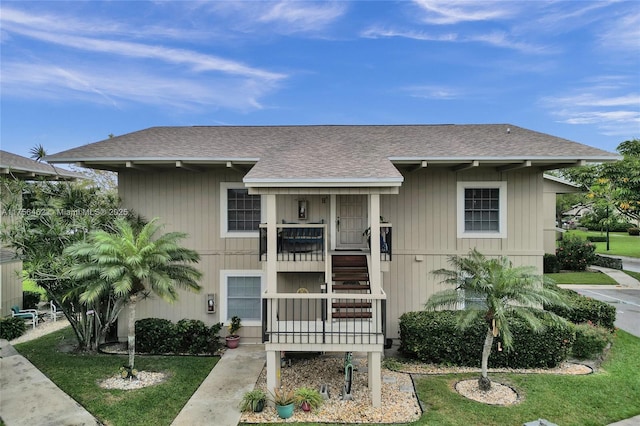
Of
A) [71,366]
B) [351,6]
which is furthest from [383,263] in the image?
[351,6]

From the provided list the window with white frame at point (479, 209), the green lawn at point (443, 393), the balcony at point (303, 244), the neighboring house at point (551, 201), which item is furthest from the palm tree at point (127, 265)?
the neighboring house at point (551, 201)

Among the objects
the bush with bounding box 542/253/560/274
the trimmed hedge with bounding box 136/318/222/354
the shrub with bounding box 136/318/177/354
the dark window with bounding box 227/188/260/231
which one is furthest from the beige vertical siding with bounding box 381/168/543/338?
the bush with bounding box 542/253/560/274

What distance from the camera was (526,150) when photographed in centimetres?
1009

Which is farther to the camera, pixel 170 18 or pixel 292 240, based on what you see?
pixel 170 18

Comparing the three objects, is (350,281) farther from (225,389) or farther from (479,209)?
(479,209)

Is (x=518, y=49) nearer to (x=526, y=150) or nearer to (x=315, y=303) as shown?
(x=526, y=150)

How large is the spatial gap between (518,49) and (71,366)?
863 inches

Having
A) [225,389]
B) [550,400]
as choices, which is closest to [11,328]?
[225,389]

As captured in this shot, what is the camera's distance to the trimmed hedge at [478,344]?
30.0 ft

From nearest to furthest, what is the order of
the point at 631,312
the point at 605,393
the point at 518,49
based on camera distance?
the point at 605,393
the point at 631,312
the point at 518,49

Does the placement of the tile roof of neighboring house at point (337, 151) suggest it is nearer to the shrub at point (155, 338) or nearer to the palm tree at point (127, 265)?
the palm tree at point (127, 265)

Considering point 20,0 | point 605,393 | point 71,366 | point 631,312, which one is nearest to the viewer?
point 605,393

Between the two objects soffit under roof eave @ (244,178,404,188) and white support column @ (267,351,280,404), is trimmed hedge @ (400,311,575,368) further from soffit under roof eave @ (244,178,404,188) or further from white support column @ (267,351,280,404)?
soffit under roof eave @ (244,178,404,188)

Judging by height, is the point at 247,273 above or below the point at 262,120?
below
